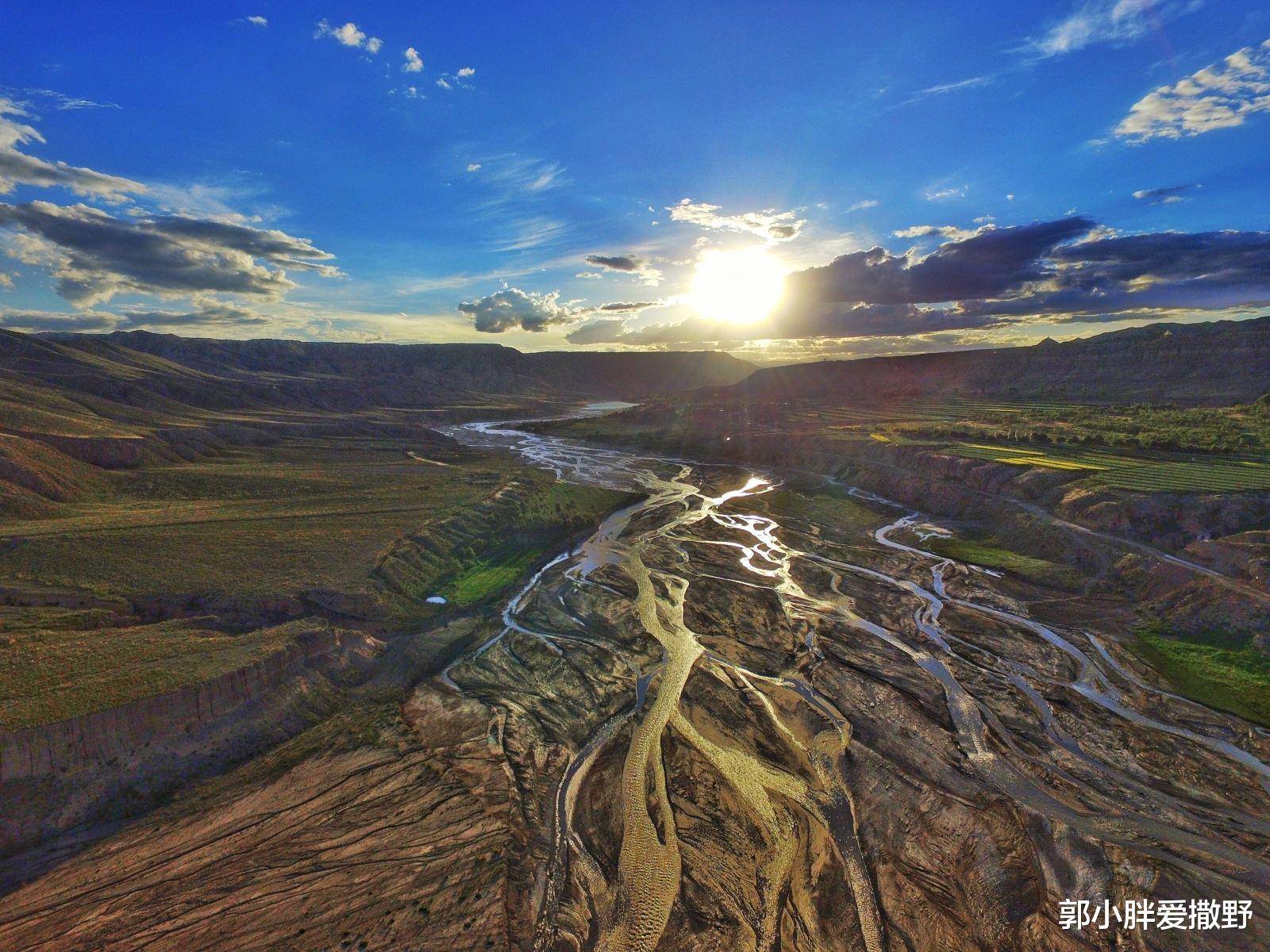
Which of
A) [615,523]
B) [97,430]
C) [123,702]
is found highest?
[97,430]

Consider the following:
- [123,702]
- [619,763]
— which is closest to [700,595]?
[619,763]

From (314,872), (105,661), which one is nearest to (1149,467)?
(314,872)

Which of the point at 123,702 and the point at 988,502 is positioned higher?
the point at 123,702

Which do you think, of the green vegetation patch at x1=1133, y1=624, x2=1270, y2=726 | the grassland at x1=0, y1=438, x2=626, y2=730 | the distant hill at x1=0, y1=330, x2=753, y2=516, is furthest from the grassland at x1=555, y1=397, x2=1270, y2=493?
the distant hill at x1=0, y1=330, x2=753, y2=516

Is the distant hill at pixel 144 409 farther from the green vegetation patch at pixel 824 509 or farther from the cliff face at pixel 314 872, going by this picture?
the green vegetation patch at pixel 824 509

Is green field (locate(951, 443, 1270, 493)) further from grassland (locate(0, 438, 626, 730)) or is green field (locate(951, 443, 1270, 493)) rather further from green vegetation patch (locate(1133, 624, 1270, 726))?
grassland (locate(0, 438, 626, 730))

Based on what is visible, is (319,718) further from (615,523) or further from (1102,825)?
(615,523)

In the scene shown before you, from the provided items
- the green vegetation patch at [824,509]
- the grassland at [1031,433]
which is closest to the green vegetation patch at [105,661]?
the green vegetation patch at [824,509]

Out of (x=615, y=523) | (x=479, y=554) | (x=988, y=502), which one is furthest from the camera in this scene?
(x=615, y=523)
